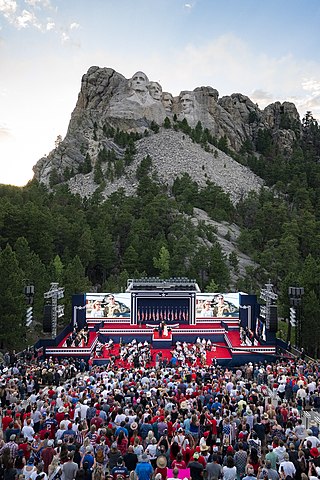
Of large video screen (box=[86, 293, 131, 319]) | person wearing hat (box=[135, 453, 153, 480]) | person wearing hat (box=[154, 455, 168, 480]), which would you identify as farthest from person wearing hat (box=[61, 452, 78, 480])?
large video screen (box=[86, 293, 131, 319])

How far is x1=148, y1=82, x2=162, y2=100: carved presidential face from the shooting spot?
117 metres

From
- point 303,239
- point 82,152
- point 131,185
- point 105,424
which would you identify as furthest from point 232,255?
point 82,152

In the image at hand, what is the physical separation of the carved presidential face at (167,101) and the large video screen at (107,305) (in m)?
94.0

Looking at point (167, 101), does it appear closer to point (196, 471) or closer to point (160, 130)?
point (160, 130)

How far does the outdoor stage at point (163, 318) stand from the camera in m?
32.2

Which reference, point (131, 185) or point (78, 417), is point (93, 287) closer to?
point (131, 185)

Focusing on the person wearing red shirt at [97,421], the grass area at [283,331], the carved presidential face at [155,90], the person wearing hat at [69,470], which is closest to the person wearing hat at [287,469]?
the person wearing hat at [69,470]

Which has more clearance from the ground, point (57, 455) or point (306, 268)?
point (306, 268)

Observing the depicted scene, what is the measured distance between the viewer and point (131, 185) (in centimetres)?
8400

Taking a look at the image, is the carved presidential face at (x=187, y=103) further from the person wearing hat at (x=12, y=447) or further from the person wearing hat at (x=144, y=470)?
the person wearing hat at (x=144, y=470)

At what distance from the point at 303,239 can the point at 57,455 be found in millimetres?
55054

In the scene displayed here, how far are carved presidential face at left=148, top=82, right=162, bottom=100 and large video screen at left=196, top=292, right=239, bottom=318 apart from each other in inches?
3544

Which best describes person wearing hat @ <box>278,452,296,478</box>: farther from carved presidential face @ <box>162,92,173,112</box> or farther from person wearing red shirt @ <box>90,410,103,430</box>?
carved presidential face @ <box>162,92,173,112</box>

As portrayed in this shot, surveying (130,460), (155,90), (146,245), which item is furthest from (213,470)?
(155,90)
